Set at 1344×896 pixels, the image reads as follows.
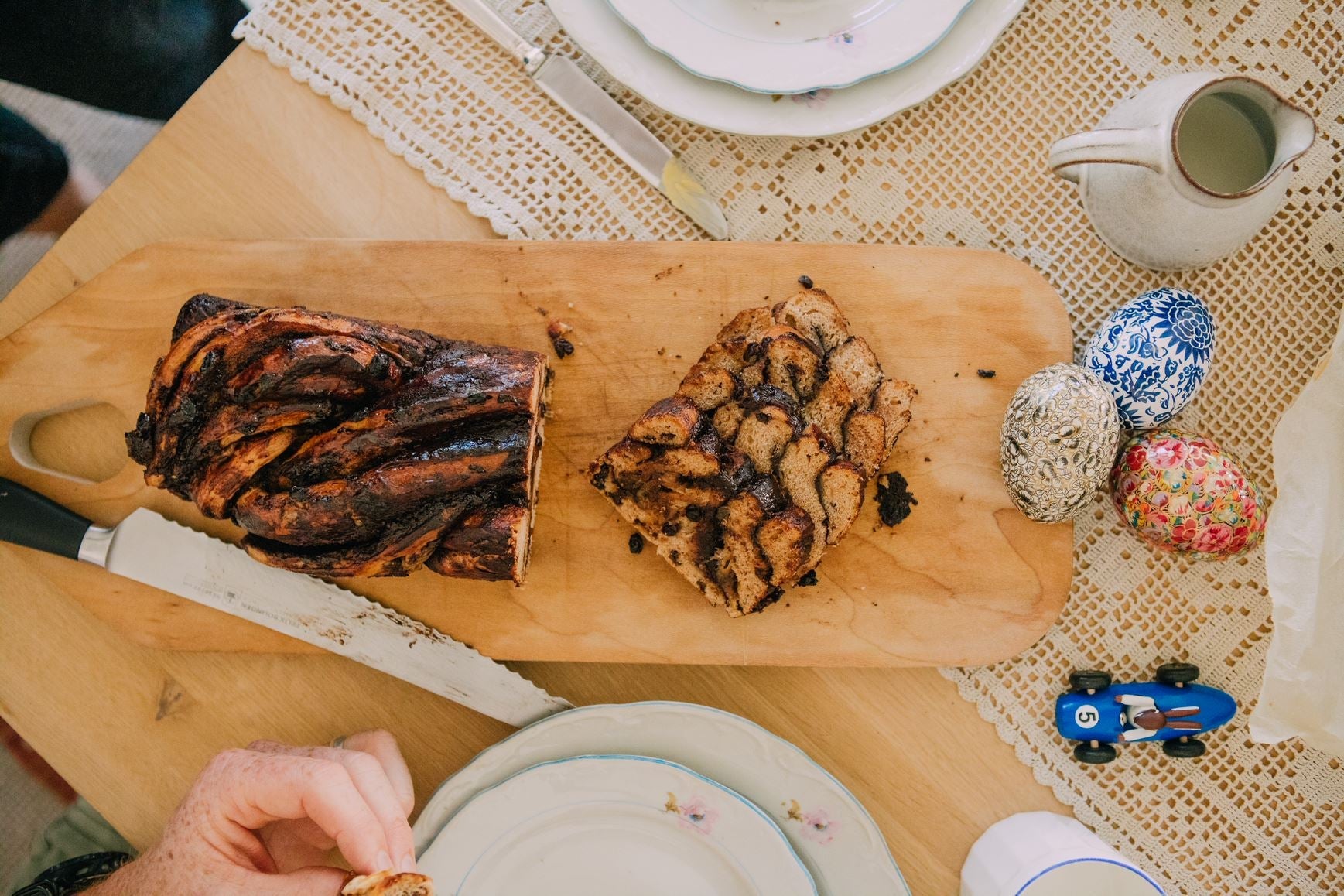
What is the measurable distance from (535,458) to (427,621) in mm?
569

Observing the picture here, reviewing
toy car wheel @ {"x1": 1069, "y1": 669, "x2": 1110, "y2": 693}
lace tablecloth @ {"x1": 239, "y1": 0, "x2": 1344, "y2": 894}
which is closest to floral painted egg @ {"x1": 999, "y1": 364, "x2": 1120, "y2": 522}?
lace tablecloth @ {"x1": 239, "y1": 0, "x2": 1344, "y2": 894}

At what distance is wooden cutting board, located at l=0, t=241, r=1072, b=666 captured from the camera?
2488 millimetres

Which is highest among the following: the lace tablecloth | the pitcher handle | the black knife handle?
the pitcher handle

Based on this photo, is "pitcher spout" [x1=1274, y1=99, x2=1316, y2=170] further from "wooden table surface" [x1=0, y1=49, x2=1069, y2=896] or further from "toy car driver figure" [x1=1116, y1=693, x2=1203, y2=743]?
"wooden table surface" [x1=0, y1=49, x2=1069, y2=896]

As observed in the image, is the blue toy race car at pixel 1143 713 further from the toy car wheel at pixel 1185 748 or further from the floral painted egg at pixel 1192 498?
the floral painted egg at pixel 1192 498

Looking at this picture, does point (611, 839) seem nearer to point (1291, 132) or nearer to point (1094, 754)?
point (1094, 754)

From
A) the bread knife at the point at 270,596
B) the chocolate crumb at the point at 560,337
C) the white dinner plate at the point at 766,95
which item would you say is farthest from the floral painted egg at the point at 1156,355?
the bread knife at the point at 270,596

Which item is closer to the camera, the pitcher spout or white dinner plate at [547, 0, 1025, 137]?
the pitcher spout

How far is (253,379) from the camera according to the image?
211cm

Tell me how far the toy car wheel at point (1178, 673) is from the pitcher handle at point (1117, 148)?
1.33 metres

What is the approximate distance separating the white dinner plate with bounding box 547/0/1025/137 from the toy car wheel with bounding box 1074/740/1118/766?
72.0 inches

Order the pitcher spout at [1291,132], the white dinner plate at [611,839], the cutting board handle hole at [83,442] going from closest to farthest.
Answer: the pitcher spout at [1291,132] < the white dinner plate at [611,839] < the cutting board handle hole at [83,442]

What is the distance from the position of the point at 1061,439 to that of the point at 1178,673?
842mm

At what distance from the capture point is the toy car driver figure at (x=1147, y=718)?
244cm
